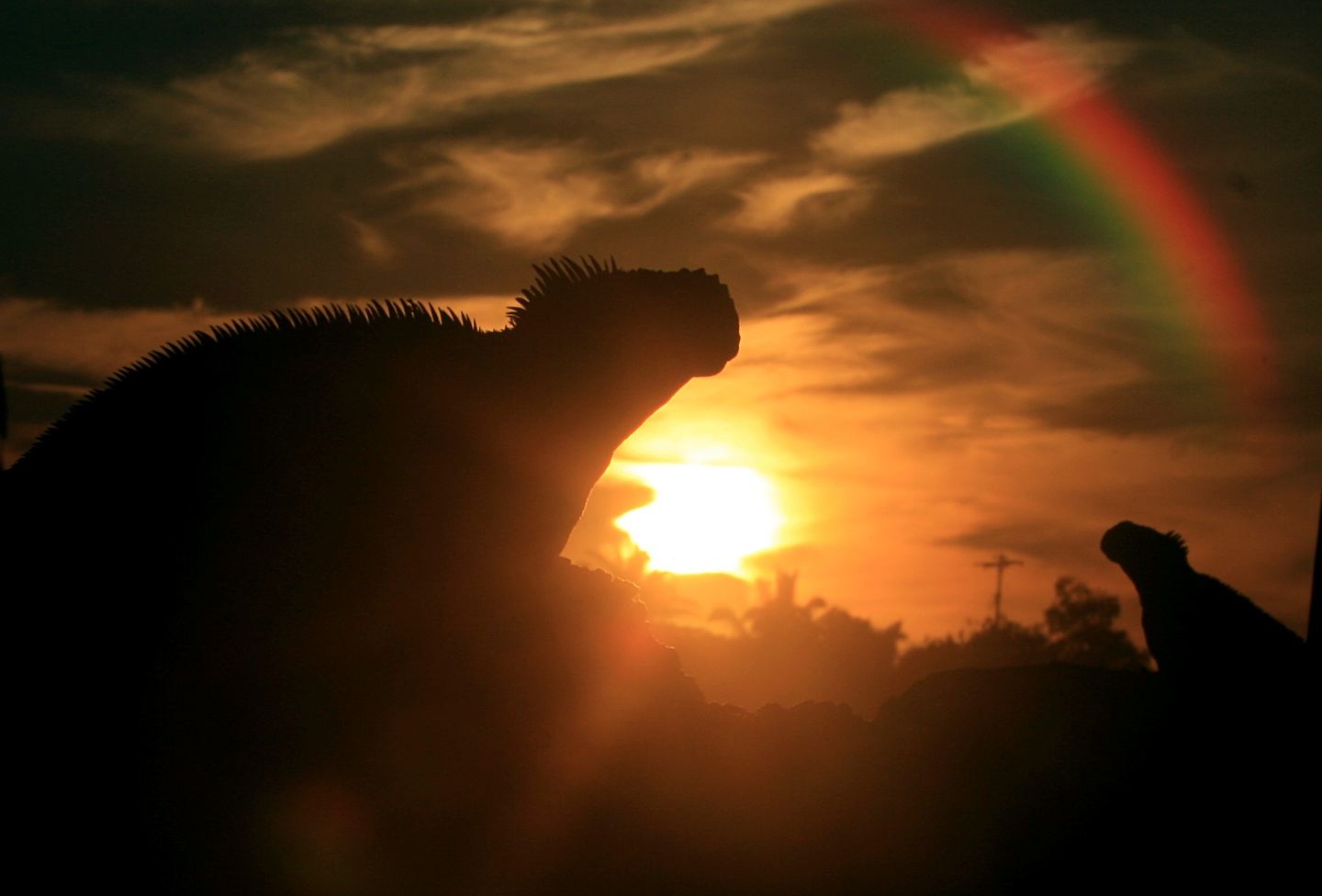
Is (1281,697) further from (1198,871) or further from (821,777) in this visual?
(821,777)

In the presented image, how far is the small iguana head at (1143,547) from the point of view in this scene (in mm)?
7992

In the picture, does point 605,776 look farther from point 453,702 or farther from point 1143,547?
point 1143,547

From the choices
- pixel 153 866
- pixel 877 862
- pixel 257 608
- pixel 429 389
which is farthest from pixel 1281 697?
pixel 153 866

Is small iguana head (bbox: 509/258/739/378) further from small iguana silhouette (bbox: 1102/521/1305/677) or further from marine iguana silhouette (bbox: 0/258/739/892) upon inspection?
small iguana silhouette (bbox: 1102/521/1305/677)

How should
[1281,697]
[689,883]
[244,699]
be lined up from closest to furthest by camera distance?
1. [244,699]
2. [689,883]
3. [1281,697]

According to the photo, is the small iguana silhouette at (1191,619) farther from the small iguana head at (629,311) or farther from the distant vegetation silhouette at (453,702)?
the small iguana head at (629,311)

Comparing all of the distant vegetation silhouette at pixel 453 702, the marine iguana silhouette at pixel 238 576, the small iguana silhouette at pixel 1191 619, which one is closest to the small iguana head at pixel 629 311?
the distant vegetation silhouette at pixel 453 702

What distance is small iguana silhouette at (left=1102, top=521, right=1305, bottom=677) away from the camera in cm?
716

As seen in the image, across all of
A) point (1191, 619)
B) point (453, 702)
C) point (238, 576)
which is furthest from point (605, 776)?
point (1191, 619)

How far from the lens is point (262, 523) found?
575cm

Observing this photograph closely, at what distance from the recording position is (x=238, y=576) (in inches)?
226

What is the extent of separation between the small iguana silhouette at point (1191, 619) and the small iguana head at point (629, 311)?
123 inches

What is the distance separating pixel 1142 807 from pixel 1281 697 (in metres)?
0.98

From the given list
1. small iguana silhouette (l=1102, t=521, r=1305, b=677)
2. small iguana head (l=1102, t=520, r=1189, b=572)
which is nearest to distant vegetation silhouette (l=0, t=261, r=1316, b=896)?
small iguana silhouette (l=1102, t=521, r=1305, b=677)
